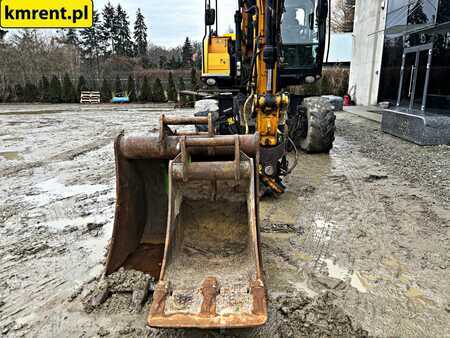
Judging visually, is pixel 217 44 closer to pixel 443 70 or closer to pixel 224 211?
pixel 224 211

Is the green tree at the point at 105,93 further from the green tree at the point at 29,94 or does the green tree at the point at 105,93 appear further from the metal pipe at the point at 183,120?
the metal pipe at the point at 183,120

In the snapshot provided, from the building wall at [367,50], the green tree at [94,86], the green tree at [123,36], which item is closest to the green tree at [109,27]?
the green tree at [123,36]

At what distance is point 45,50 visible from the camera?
25.6 m

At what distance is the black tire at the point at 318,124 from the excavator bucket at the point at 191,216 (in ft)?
12.5

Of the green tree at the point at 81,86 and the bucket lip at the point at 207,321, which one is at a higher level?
the green tree at the point at 81,86

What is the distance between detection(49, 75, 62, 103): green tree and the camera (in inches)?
869

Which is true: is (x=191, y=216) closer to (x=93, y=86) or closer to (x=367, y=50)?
(x=367, y=50)

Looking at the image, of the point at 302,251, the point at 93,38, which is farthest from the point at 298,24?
the point at 93,38

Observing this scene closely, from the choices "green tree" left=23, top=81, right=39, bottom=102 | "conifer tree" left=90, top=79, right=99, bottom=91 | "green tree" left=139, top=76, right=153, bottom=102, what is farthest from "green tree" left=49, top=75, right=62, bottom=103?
"green tree" left=139, top=76, right=153, bottom=102

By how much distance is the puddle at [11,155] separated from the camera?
676cm

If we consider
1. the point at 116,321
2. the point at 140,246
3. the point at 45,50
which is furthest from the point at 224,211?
the point at 45,50

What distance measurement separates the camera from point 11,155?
7.04 meters

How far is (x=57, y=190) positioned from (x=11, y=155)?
9.47ft

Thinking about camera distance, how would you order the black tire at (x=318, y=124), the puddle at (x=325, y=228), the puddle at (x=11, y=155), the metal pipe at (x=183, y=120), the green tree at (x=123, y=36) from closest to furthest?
the metal pipe at (x=183, y=120) → the puddle at (x=325, y=228) → the black tire at (x=318, y=124) → the puddle at (x=11, y=155) → the green tree at (x=123, y=36)
